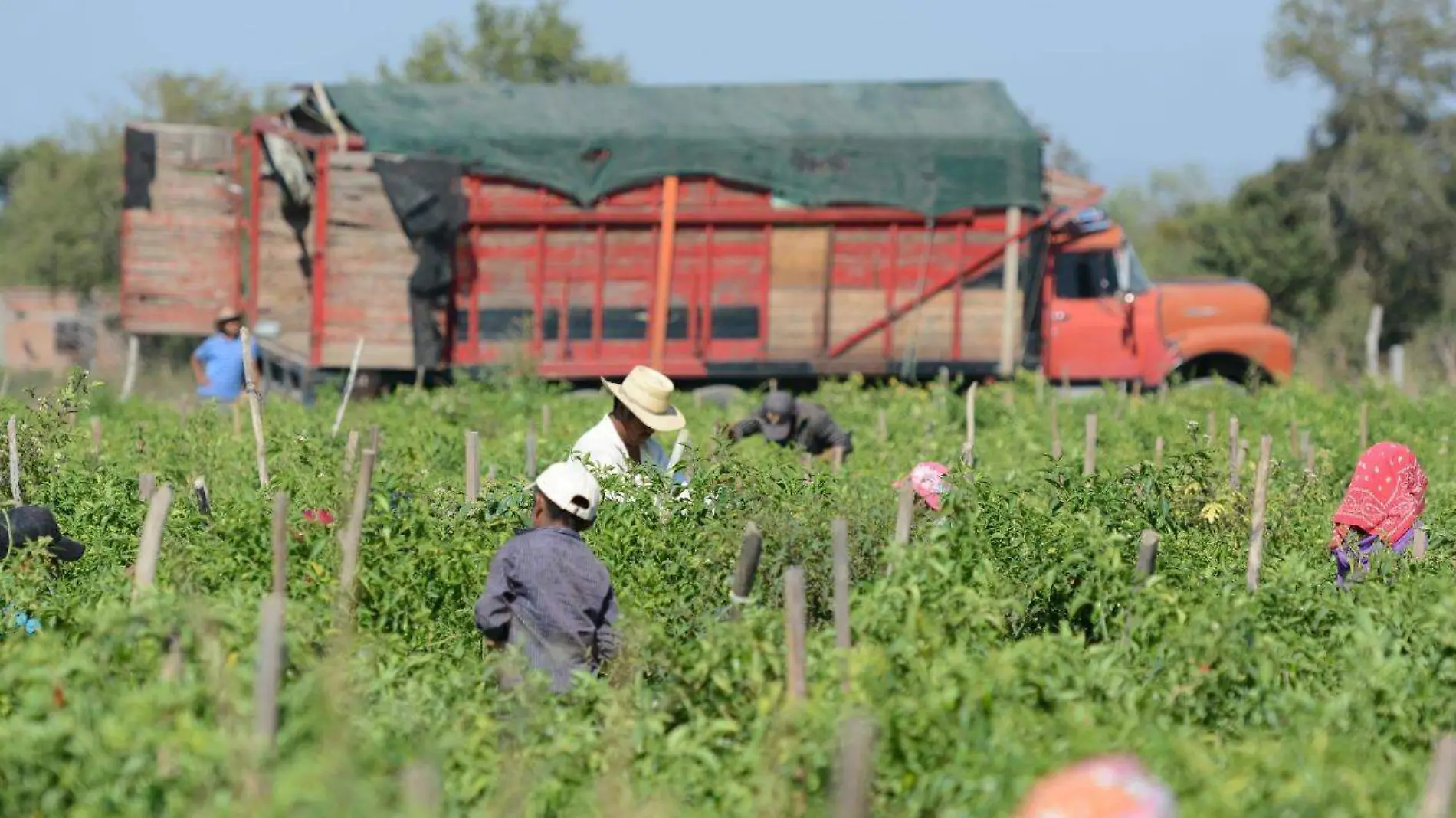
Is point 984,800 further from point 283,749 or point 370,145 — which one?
point 370,145

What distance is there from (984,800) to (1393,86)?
38066 millimetres

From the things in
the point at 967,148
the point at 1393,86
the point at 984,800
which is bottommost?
the point at 984,800

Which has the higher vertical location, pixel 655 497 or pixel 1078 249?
pixel 1078 249

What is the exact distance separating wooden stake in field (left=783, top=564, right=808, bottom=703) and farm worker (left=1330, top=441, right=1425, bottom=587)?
399 cm

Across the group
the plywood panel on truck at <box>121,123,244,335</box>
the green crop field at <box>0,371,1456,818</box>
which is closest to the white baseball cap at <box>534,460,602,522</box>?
the green crop field at <box>0,371,1456,818</box>

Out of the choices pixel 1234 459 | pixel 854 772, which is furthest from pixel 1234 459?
pixel 854 772

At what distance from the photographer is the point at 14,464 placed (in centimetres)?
955

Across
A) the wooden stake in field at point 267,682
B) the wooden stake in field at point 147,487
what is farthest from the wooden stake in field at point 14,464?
the wooden stake in field at point 267,682

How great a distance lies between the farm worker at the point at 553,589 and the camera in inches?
283

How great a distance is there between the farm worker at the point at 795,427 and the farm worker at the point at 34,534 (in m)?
5.21

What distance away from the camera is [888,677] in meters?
6.21

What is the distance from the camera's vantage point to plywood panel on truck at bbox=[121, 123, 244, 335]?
64.6 feet

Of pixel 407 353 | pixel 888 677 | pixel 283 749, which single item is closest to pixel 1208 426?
pixel 407 353

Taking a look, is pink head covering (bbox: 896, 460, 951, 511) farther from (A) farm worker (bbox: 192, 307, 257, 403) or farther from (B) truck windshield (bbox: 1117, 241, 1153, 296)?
(B) truck windshield (bbox: 1117, 241, 1153, 296)
